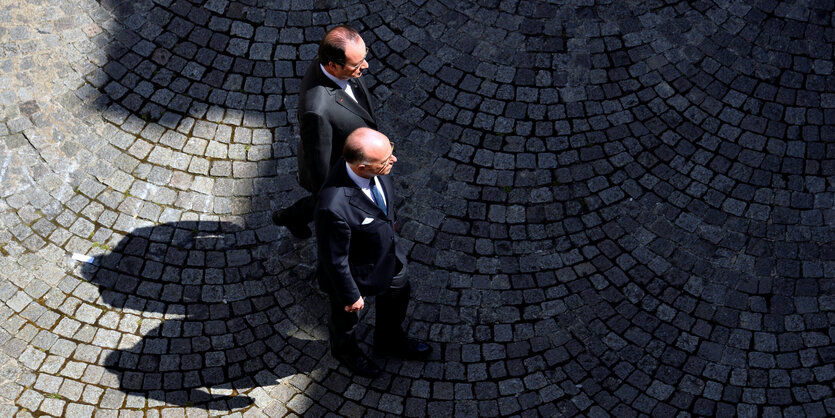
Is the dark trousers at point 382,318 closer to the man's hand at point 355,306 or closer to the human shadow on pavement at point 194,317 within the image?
the man's hand at point 355,306

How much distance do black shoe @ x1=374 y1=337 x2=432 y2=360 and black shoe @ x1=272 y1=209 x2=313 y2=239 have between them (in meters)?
1.17

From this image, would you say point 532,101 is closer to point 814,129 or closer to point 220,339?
point 814,129

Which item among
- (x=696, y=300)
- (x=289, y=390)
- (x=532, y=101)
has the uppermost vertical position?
(x=532, y=101)

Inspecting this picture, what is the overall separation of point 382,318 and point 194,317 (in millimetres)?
1563

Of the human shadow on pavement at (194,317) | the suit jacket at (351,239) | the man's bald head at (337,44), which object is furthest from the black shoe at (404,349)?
the man's bald head at (337,44)

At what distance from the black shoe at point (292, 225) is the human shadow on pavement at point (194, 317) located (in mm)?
330

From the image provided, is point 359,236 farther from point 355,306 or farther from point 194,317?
point 194,317

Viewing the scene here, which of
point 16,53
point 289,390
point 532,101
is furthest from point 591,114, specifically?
point 16,53

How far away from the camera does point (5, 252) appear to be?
23.0ft

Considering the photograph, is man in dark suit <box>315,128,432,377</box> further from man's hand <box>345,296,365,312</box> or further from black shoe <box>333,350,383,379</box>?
black shoe <box>333,350,383,379</box>

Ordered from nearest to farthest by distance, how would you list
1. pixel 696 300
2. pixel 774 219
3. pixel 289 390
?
pixel 289 390
pixel 696 300
pixel 774 219

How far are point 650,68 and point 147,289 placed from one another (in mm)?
4864

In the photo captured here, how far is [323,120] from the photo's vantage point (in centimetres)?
591

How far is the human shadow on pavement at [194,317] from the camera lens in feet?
21.1
